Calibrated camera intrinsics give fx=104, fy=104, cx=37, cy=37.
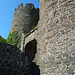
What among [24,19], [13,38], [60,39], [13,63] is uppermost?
[24,19]

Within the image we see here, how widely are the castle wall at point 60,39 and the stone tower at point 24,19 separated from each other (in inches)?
368

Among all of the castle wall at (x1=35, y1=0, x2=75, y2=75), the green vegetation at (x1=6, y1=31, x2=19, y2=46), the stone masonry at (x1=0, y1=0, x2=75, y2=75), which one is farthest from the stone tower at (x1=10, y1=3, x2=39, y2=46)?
the castle wall at (x1=35, y1=0, x2=75, y2=75)

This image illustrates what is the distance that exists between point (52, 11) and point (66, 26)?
1.01m

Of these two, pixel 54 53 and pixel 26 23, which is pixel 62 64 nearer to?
pixel 54 53

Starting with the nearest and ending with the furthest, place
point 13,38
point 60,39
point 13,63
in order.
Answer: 1. point 60,39
2. point 13,63
3. point 13,38

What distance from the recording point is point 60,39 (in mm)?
3465

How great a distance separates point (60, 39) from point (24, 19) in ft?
36.3

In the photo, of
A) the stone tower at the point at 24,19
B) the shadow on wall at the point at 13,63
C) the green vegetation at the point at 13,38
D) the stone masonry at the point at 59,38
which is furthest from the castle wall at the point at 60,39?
the stone tower at the point at 24,19

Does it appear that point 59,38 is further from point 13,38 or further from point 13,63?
point 13,38

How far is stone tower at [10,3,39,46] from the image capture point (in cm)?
1348

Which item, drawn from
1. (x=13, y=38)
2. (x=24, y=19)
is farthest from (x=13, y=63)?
(x=24, y=19)

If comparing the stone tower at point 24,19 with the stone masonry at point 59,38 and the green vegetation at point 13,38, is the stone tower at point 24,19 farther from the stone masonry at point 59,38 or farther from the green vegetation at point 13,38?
the stone masonry at point 59,38

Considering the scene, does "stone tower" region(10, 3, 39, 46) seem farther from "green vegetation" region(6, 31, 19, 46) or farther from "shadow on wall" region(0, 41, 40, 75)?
"shadow on wall" region(0, 41, 40, 75)

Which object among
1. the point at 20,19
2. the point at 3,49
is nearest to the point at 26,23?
the point at 20,19
